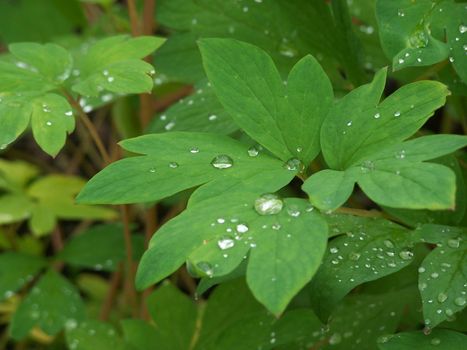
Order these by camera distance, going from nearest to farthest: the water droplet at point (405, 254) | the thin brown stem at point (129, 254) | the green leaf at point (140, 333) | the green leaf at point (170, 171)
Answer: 1. the green leaf at point (170, 171)
2. the water droplet at point (405, 254)
3. the green leaf at point (140, 333)
4. the thin brown stem at point (129, 254)

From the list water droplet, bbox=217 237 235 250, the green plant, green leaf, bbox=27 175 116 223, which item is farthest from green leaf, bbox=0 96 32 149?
green leaf, bbox=27 175 116 223

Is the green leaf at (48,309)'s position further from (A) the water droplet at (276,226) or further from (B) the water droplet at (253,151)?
(A) the water droplet at (276,226)

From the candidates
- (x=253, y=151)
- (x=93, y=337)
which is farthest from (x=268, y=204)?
(x=93, y=337)

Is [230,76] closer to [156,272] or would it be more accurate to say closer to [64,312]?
[156,272]

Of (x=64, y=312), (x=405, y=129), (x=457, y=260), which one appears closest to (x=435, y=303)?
(x=457, y=260)

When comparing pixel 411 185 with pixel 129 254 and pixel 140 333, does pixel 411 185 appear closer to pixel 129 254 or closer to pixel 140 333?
pixel 140 333

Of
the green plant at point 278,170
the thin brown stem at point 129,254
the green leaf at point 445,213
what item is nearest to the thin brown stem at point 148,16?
the green plant at point 278,170

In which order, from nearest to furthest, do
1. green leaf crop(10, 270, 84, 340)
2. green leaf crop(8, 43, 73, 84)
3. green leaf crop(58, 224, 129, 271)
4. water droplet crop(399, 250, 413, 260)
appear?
water droplet crop(399, 250, 413, 260) → green leaf crop(8, 43, 73, 84) → green leaf crop(10, 270, 84, 340) → green leaf crop(58, 224, 129, 271)

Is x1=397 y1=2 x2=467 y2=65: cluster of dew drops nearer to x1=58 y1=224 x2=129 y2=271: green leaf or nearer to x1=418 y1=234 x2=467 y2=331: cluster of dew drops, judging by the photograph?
x1=418 y1=234 x2=467 y2=331: cluster of dew drops
